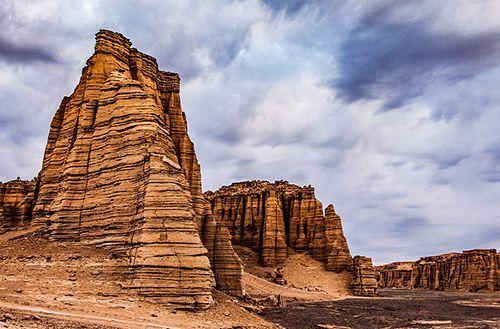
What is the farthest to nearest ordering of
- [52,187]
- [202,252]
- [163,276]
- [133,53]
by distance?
1. [133,53]
2. [52,187]
3. [202,252]
4. [163,276]

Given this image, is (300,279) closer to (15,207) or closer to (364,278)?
(364,278)

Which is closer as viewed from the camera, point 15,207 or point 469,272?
point 15,207

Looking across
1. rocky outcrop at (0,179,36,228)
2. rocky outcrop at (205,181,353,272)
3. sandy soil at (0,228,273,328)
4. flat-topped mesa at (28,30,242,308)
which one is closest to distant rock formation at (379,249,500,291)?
Result: rocky outcrop at (205,181,353,272)

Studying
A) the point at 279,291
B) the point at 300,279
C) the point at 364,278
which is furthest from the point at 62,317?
the point at 364,278

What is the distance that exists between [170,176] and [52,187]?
11.7m

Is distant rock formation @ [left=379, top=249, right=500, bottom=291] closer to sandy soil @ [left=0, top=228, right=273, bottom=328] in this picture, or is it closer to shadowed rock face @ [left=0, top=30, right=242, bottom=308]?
shadowed rock face @ [left=0, top=30, right=242, bottom=308]

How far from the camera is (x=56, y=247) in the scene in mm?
29812

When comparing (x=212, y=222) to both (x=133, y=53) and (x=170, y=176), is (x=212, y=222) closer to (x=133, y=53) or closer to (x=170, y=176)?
(x=170, y=176)

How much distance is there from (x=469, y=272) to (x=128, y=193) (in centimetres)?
12939

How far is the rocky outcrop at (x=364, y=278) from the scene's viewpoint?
79425mm

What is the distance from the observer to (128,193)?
29562mm

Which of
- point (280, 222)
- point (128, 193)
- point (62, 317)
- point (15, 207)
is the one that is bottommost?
point (62, 317)

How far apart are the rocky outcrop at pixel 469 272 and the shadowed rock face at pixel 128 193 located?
110 metres

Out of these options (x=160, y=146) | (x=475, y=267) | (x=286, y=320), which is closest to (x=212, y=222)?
(x=286, y=320)
